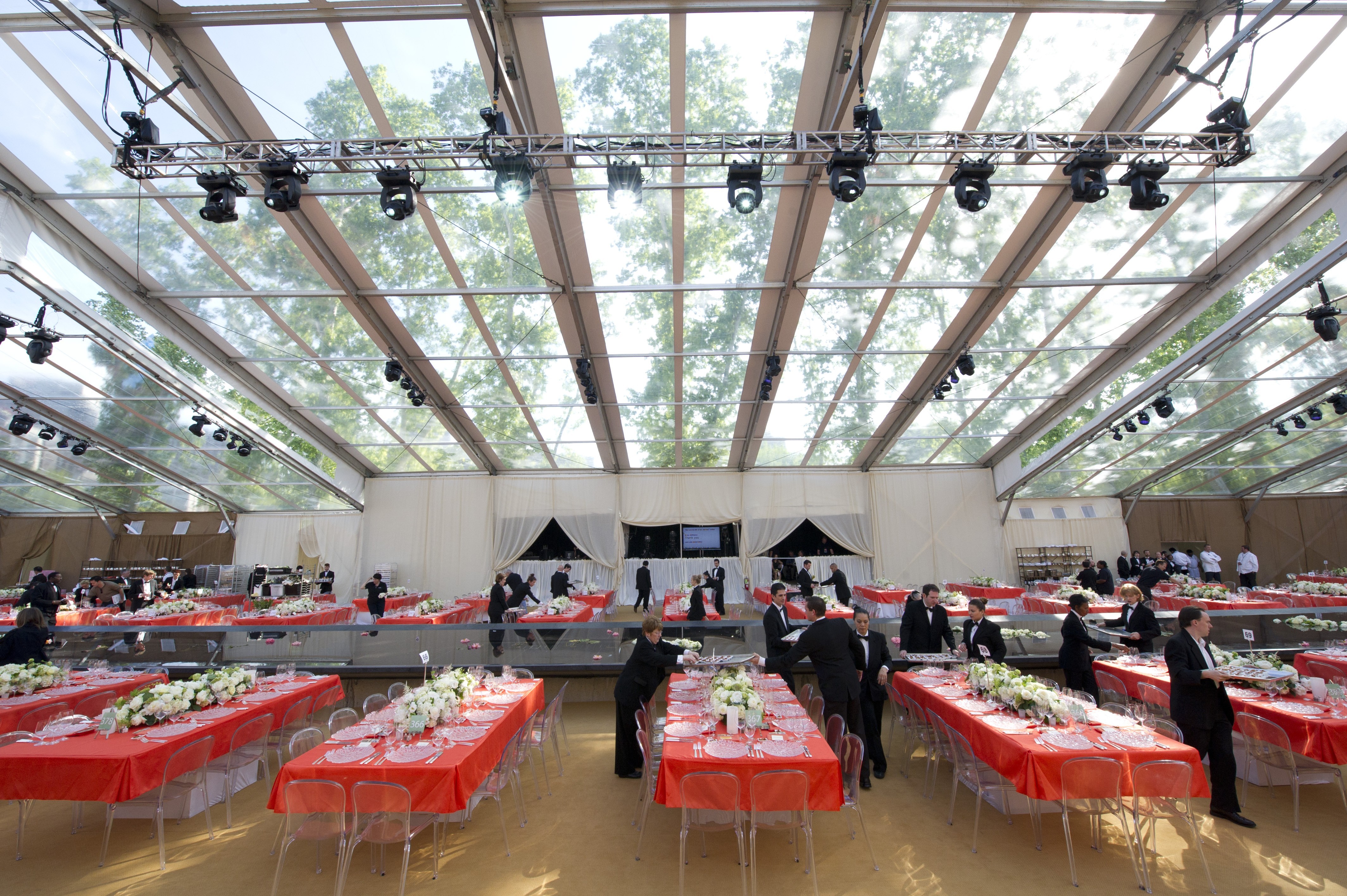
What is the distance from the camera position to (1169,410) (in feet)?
40.3

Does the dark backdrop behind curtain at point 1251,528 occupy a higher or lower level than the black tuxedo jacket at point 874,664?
higher

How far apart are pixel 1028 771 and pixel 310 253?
1005cm

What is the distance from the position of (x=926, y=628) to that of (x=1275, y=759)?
9.28 ft

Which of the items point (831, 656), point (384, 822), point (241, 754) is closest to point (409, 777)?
point (384, 822)

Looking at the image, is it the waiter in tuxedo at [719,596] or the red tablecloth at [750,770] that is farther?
the waiter in tuxedo at [719,596]

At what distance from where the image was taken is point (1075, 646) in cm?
614

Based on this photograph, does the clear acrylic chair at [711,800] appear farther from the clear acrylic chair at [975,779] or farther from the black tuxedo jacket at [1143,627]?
the black tuxedo jacket at [1143,627]

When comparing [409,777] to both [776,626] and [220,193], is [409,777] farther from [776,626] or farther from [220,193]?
[220,193]

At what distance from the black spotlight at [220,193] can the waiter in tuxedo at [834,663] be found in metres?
6.70

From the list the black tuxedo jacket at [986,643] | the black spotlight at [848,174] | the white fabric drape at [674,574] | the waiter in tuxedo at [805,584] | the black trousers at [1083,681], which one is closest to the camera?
the black trousers at [1083,681]

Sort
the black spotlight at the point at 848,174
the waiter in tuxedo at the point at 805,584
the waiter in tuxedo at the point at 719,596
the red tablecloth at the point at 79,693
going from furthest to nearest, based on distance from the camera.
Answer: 1. the waiter in tuxedo at the point at 805,584
2. the waiter in tuxedo at the point at 719,596
3. the black spotlight at the point at 848,174
4. the red tablecloth at the point at 79,693

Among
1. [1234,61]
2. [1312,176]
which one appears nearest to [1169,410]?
[1312,176]

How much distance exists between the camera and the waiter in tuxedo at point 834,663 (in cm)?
518

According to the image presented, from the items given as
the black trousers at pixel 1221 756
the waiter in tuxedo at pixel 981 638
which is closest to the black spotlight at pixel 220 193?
the waiter in tuxedo at pixel 981 638
